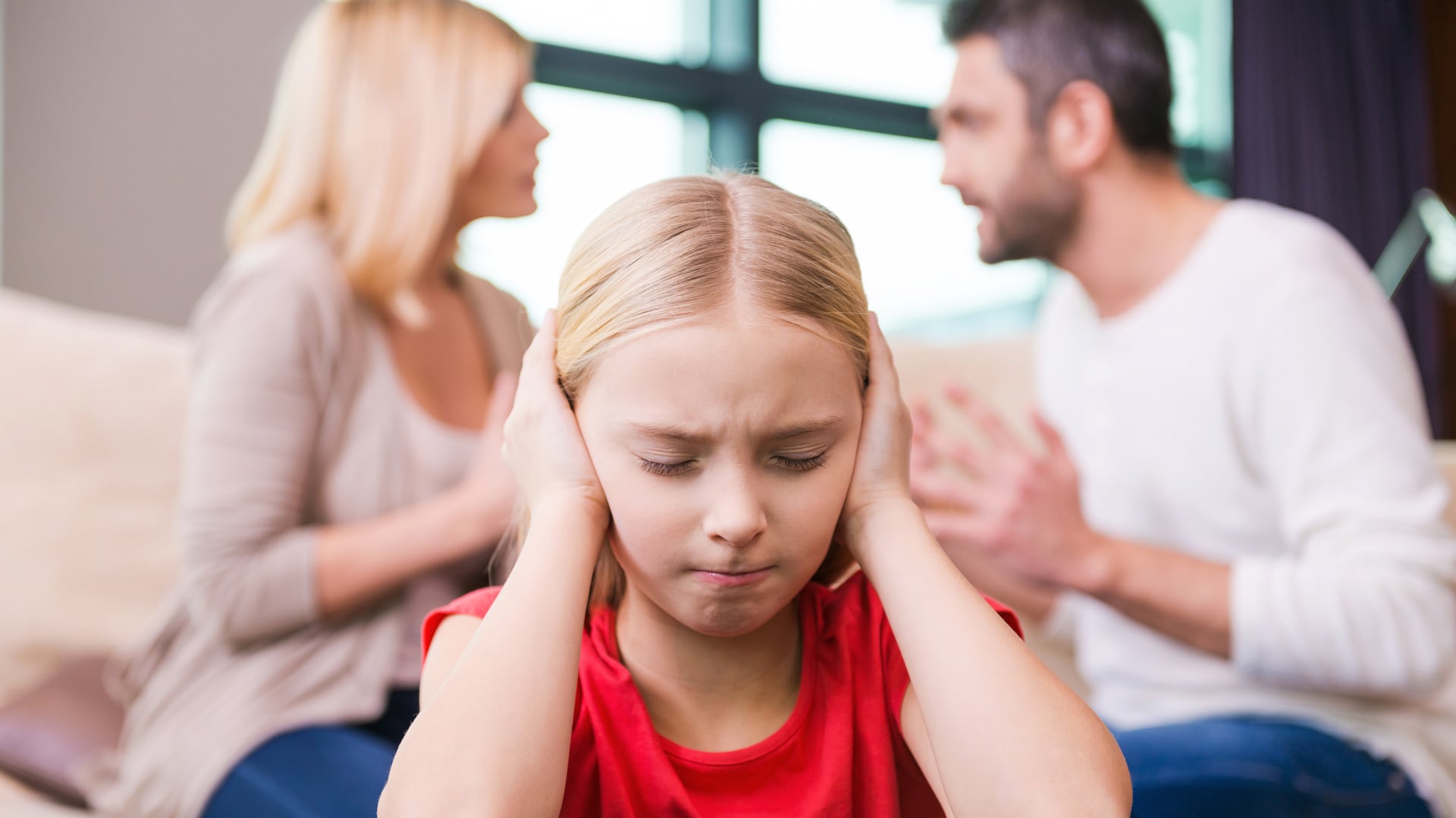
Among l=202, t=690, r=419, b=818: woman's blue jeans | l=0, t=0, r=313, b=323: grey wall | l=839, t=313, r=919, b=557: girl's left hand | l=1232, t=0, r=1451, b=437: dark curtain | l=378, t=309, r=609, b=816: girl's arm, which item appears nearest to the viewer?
l=378, t=309, r=609, b=816: girl's arm

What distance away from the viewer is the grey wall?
2.28 metres

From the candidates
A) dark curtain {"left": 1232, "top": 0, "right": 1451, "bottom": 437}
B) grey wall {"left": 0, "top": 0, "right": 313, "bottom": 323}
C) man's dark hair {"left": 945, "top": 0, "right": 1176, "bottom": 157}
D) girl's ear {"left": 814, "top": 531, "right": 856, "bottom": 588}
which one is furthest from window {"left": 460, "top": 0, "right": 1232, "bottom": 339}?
girl's ear {"left": 814, "top": 531, "right": 856, "bottom": 588}

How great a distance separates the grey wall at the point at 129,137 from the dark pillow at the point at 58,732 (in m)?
1.26

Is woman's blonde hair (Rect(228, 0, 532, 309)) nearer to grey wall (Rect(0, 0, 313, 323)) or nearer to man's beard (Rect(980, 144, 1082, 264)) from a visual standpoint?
man's beard (Rect(980, 144, 1082, 264))

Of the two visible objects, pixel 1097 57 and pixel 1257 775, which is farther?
pixel 1097 57

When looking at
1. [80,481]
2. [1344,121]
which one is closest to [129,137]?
[80,481]

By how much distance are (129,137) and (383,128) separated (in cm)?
139

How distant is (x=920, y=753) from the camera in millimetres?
763

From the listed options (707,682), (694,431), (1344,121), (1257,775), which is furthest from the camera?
(1344,121)

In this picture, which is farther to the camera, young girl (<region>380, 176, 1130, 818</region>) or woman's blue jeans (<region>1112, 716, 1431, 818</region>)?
woman's blue jeans (<region>1112, 716, 1431, 818</region>)

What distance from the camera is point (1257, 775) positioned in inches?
39.6

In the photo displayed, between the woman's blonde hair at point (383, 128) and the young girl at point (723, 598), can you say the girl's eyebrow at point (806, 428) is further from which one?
the woman's blonde hair at point (383, 128)

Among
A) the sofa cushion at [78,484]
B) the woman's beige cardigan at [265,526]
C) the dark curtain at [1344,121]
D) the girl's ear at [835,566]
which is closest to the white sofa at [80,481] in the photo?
the sofa cushion at [78,484]

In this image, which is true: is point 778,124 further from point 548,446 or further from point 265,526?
point 548,446
